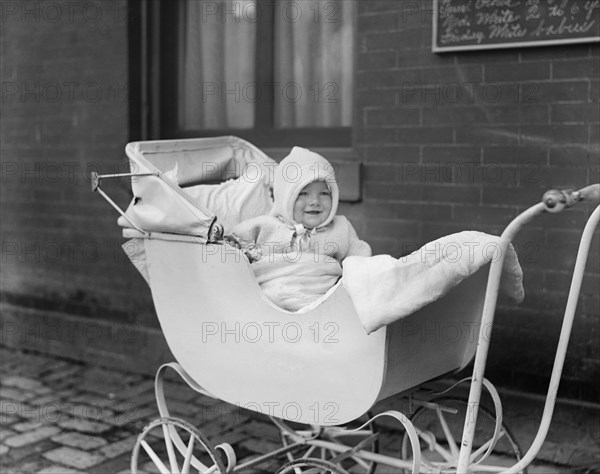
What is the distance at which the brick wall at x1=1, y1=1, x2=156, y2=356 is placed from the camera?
5.98 metres

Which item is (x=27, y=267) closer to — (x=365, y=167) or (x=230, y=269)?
(x=365, y=167)

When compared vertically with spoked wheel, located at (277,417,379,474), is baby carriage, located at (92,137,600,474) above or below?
above

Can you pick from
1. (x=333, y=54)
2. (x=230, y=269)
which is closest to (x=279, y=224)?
(x=230, y=269)

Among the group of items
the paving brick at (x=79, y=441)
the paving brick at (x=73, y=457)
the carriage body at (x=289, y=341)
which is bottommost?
the paving brick at (x=73, y=457)

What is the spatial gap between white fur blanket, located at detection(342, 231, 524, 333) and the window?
2539 millimetres

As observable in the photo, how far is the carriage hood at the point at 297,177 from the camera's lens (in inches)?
140

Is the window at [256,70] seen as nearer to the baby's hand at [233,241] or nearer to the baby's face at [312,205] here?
the baby's face at [312,205]

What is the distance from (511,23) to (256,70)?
1.93 metres

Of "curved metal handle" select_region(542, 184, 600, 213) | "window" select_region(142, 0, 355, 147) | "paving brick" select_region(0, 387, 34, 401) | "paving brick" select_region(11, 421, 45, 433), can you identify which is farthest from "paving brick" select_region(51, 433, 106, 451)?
"curved metal handle" select_region(542, 184, 600, 213)

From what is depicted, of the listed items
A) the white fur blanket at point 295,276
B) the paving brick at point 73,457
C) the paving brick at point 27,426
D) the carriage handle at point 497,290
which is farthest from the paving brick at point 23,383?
the carriage handle at point 497,290

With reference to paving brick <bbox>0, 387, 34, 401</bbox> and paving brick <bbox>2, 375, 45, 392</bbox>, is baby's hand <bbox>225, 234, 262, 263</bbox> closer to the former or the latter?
paving brick <bbox>0, 387, 34, 401</bbox>

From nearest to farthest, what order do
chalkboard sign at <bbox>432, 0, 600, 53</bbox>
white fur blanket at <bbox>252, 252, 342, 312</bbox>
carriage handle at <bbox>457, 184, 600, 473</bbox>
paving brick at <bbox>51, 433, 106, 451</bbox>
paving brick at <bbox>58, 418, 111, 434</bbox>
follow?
1. carriage handle at <bbox>457, 184, 600, 473</bbox>
2. white fur blanket at <bbox>252, 252, 342, 312</bbox>
3. chalkboard sign at <bbox>432, 0, 600, 53</bbox>
4. paving brick at <bbox>51, 433, 106, 451</bbox>
5. paving brick at <bbox>58, 418, 111, 434</bbox>

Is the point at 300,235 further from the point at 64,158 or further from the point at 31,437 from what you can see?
the point at 64,158

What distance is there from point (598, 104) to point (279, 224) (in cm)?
167
